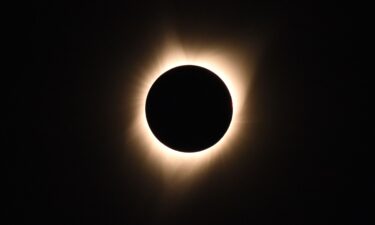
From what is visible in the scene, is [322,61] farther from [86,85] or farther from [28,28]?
[28,28]

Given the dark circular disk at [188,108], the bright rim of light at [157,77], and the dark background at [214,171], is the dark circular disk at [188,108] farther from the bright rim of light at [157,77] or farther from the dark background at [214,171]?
the dark background at [214,171]

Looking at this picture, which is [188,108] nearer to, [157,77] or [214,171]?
[157,77]

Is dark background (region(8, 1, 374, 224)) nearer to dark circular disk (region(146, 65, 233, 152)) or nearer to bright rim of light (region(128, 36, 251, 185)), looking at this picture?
bright rim of light (region(128, 36, 251, 185))

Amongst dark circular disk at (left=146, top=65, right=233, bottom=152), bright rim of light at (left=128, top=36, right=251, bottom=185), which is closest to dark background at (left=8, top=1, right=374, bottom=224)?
bright rim of light at (left=128, top=36, right=251, bottom=185)

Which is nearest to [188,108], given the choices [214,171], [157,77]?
[157,77]

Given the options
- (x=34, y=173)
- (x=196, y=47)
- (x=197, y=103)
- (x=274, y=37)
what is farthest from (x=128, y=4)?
(x=34, y=173)

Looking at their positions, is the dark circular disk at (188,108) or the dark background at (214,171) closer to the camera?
the dark circular disk at (188,108)

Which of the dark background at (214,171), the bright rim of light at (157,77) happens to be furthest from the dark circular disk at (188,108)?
the dark background at (214,171)
